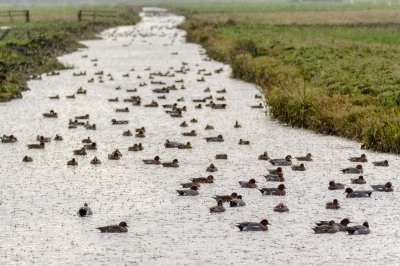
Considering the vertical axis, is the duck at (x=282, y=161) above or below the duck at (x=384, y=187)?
below

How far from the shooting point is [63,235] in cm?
1455

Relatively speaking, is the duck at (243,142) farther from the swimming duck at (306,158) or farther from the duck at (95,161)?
the duck at (95,161)

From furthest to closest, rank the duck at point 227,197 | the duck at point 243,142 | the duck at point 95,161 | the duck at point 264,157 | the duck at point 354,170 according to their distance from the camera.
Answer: the duck at point 243,142, the duck at point 264,157, the duck at point 95,161, the duck at point 354,170, the duck at point 227,197

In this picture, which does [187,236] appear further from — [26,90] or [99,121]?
[26,90]

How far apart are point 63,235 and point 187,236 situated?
7.75 feet

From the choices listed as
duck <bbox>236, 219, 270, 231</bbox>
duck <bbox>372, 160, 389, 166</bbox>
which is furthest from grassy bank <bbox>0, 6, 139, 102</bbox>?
duck <bbox>236, 219, 270, 231</bbox>

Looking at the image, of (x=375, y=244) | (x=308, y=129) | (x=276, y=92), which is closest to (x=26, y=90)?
(x=276, y=92)

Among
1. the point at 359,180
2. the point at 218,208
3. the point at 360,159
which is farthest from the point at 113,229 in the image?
the point at 360,159

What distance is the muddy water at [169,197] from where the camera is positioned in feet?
44.9

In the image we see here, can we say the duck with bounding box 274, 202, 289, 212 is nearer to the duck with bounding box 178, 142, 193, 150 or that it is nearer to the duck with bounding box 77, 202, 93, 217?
the duck with bounding box 77, 202, 93, 217

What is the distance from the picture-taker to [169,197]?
17.4m

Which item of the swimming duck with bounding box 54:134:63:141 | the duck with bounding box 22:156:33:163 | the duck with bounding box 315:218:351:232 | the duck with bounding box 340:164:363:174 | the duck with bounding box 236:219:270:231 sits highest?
the duck with bounding box 315:218:351:232

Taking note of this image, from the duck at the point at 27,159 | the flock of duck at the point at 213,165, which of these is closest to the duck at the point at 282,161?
the flock of duck at the point at 213,165

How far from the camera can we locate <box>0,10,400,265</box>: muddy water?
13688mm
